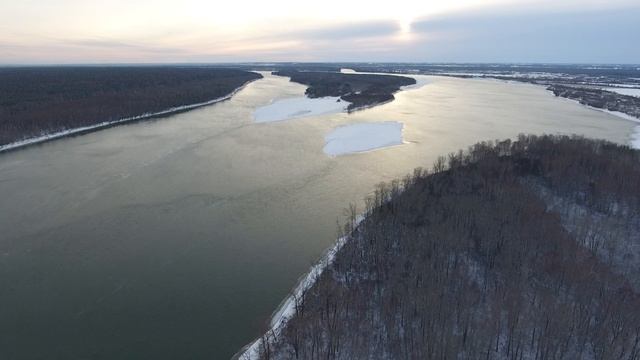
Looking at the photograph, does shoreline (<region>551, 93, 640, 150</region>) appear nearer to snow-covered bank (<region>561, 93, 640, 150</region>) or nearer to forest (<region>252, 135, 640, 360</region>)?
snow-covered bank (<region>561, 93, 640, 150</region>)

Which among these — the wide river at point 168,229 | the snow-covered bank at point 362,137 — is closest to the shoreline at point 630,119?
the wide river at point 168,229

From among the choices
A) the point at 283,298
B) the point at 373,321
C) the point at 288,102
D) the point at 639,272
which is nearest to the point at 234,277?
the point at 283,298

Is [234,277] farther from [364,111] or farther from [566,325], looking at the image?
[364,111]

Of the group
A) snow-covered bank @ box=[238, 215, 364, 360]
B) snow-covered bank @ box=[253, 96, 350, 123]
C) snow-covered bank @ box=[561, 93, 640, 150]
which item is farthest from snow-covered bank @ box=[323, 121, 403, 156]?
snow-covered bank @ box=[561, 93, 640, 150]

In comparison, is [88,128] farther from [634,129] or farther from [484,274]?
[634,129]

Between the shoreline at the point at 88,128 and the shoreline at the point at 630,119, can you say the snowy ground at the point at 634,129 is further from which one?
the shoreline at the point at 88,128

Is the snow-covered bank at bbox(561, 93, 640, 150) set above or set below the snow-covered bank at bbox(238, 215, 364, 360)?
above
